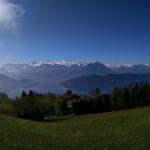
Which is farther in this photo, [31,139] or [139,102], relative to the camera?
[139,102]

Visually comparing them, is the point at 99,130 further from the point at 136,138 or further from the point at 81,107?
the point at 81,107

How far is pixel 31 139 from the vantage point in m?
24.2

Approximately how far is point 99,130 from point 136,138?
618 cm

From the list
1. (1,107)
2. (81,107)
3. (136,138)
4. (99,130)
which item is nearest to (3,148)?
(136,138)

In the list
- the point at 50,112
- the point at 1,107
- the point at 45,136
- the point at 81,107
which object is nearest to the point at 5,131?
the point at 45,136

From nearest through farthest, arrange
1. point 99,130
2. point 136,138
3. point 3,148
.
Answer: point 3,148 → point 136,138 → point 99,130

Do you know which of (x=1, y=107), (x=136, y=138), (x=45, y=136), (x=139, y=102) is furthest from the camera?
(x=139, y=102)

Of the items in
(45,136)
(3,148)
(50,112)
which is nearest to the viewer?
(3,148)

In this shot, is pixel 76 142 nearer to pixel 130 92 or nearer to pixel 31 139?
pixel 31 139

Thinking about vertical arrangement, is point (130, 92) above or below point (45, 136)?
above

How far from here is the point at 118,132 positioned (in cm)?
2673

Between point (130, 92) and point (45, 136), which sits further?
point (130, 92)

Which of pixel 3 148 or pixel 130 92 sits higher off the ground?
pixel 130 92

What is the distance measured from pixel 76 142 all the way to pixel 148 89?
118561mm
